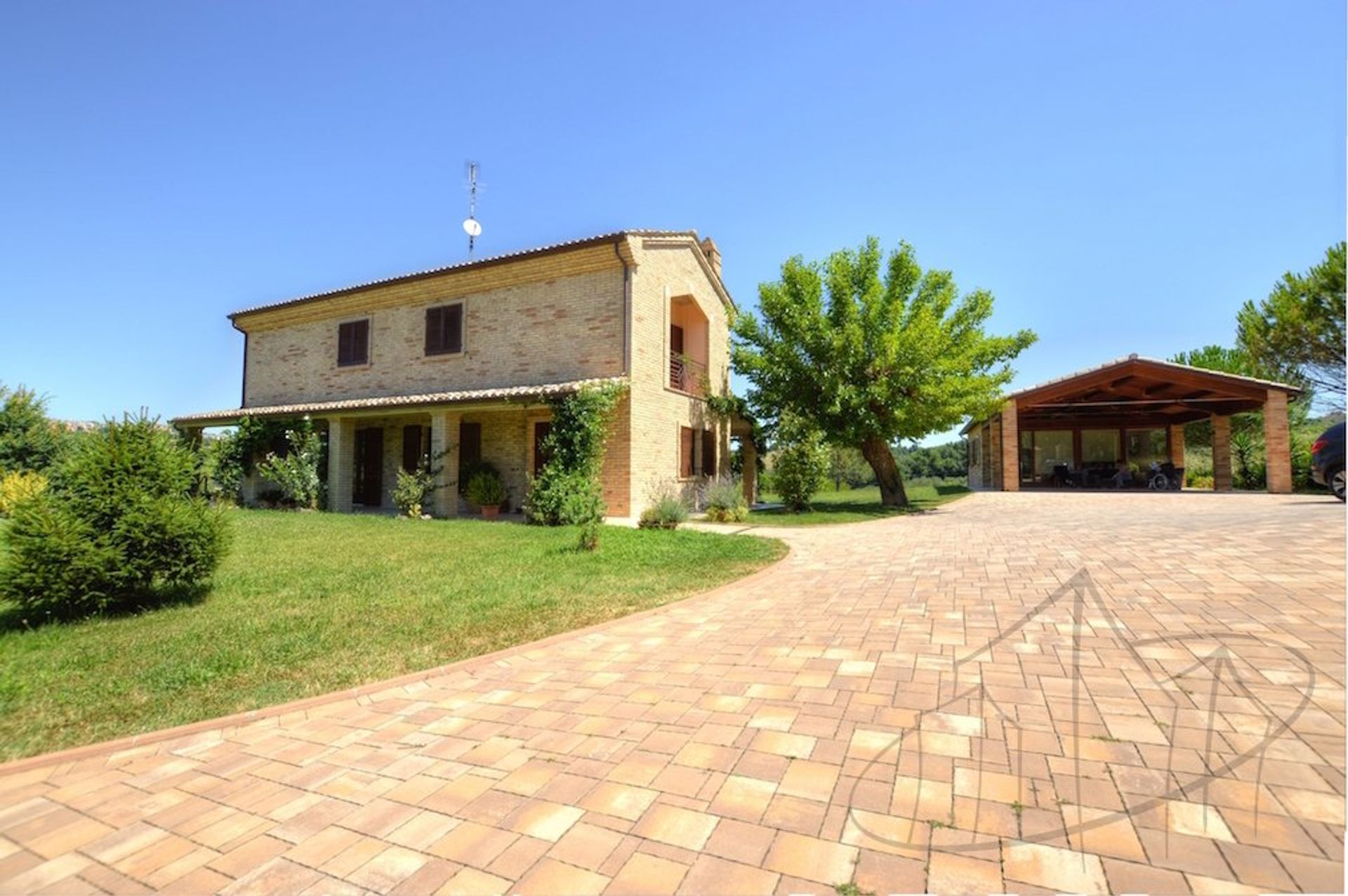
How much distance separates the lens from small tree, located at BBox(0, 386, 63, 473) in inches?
789

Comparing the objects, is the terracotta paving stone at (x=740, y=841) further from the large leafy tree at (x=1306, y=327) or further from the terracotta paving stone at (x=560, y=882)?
the large leafy tree at (x=1306, y=327)

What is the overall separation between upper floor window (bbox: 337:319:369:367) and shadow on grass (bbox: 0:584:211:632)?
12.8 metres

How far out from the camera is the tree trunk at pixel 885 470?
1744cm

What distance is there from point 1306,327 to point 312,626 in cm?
3432

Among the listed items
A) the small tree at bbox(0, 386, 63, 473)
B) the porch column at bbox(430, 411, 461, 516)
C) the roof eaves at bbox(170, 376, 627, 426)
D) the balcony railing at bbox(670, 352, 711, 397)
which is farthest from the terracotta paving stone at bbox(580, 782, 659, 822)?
the small tree at bbox(0, 386, 63, 473)

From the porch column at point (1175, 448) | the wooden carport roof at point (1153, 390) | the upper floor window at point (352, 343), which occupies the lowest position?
the porch column at point (1175, 448)

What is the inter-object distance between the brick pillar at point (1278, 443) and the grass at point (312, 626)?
18764mm

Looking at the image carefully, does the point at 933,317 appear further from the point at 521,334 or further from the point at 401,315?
the point at 401,315

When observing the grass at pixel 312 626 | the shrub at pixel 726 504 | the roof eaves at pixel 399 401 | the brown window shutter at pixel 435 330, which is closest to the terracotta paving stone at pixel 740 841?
the grass at pixel 312 626

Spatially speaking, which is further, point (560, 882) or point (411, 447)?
point (411, 447)

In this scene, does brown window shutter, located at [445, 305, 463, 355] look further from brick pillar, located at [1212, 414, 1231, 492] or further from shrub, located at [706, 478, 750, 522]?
brick pillar, located at [1212, 414, 1231, 492]

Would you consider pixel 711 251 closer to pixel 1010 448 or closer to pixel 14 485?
pixel 1010 448

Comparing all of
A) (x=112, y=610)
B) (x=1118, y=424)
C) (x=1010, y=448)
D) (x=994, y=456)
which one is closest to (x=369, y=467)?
(x=112, y=610)

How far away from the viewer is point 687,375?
16.9 m
